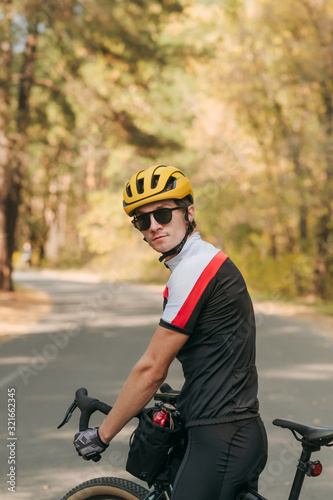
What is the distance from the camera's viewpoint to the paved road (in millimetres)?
5043

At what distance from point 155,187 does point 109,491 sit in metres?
1.26

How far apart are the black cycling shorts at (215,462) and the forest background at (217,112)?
1673 centimetres

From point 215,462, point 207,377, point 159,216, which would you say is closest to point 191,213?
point 159,216

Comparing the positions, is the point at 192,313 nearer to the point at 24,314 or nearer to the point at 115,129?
the point at 24,314

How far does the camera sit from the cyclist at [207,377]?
2.34 metres

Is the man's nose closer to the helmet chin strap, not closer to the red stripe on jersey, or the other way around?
the helmet chin strap

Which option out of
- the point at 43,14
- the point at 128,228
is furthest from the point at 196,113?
the point at 43,14

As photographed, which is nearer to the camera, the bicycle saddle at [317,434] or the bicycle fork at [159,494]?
the bicycle saddle at [317,434]

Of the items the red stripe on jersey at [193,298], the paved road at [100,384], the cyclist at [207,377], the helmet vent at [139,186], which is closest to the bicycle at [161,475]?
the cyclist at [207,377]

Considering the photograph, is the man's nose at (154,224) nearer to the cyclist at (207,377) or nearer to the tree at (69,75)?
the cyclist at (207,377)

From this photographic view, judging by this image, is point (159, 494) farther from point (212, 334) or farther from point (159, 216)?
point (159, 216)

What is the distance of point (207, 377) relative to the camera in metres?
2.38

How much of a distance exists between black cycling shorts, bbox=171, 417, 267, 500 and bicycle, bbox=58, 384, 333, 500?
105mm

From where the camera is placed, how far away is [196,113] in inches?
1452
